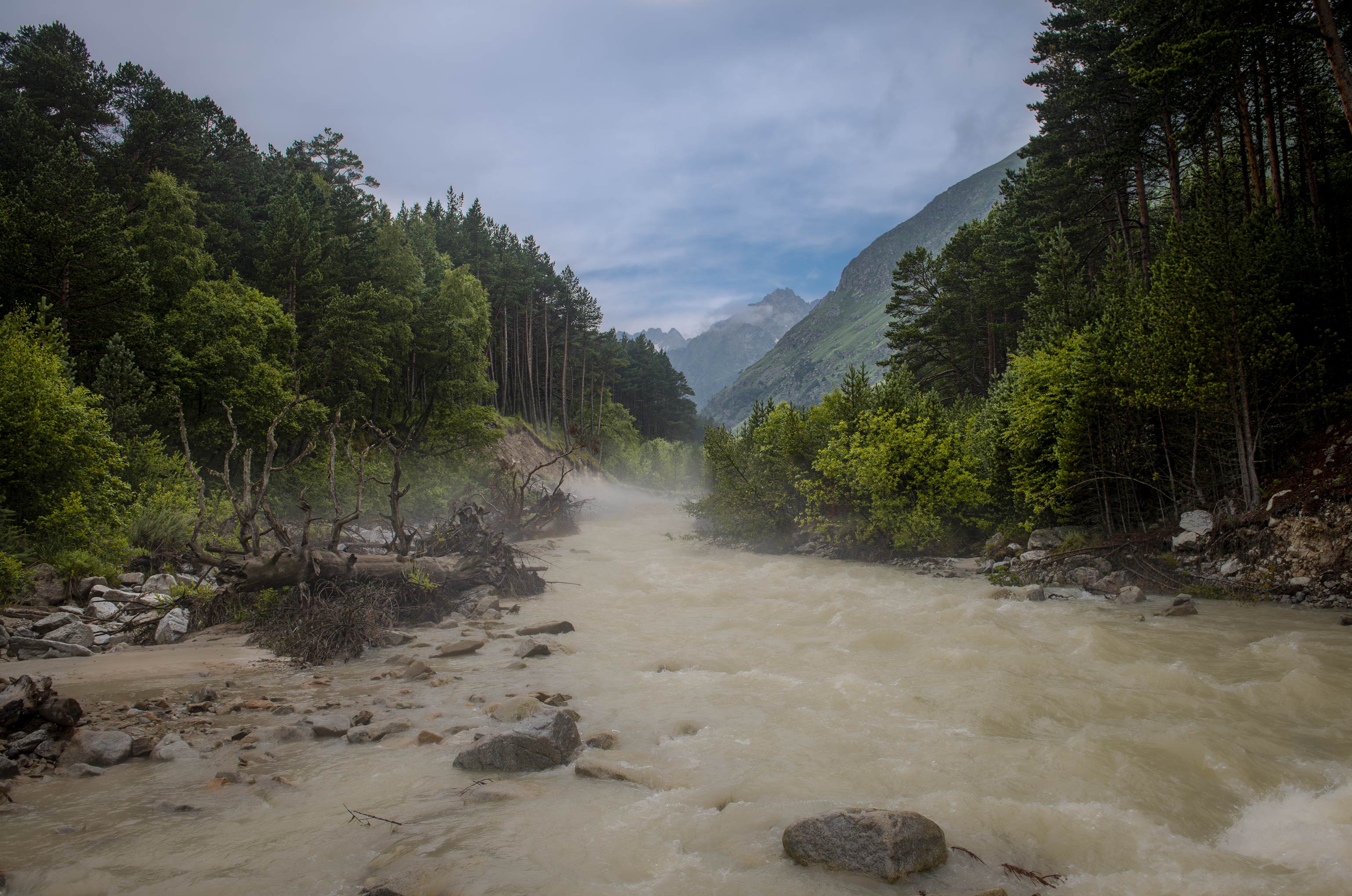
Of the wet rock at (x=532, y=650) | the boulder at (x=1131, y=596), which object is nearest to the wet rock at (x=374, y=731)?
the wet rock at (x=532, y=650)

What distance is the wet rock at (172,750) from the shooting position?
598 centimetres

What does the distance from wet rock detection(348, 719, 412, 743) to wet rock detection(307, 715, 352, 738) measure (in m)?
0.09

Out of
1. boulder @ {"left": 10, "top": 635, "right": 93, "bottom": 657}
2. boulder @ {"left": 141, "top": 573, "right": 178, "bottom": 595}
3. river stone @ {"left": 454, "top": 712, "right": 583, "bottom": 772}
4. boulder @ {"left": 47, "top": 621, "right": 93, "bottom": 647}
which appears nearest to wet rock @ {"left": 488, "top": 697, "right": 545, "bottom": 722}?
river stone @ {"left": 454, "top": 712, "right": 583, "bottom": 772}

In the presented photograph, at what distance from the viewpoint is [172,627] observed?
35.4 feet

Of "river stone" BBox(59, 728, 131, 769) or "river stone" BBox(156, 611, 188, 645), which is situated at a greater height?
"river stone" BBox(59, 728, 131, 769)

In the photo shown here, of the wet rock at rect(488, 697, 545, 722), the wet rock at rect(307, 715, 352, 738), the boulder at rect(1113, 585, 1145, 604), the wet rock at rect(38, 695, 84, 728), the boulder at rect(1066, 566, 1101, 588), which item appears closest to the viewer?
the wet rock at rect(38, 695, 84, 728)

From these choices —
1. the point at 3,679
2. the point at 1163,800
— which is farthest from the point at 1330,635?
the point at 3,679

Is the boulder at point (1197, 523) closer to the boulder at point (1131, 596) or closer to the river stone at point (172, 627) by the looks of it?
the boulder at point (1131, 596)

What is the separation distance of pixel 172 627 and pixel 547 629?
6.70 metres

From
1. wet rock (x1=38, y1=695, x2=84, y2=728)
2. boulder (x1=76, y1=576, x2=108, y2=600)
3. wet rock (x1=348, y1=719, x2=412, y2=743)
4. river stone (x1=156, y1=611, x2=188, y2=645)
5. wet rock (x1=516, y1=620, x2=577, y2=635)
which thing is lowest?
wet rock (x1=516, y1=620, x2=577, y2=635)

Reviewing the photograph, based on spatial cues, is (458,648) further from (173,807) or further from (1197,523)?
(1197,523)

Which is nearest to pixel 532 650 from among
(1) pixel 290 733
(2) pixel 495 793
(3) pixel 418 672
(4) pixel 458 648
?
(4) pixel 458 648

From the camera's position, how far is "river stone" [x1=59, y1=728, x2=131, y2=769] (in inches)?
226

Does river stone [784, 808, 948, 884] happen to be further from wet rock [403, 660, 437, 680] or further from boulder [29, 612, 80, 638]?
boulder [29, 612, 80, 638]
